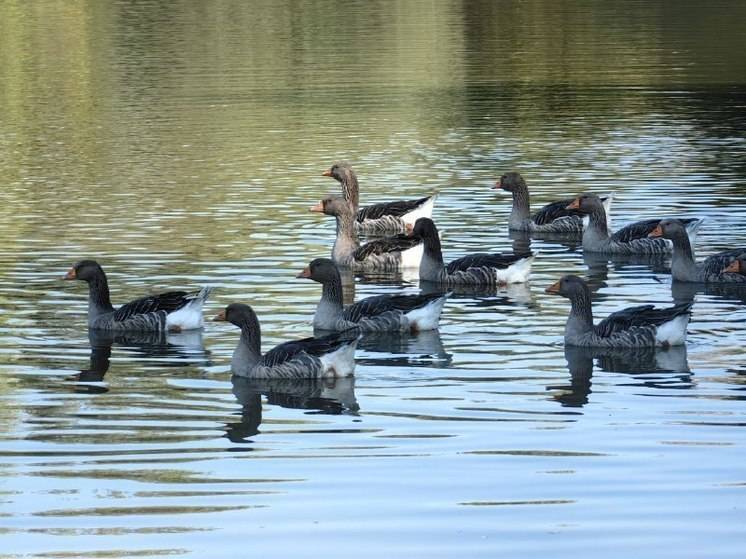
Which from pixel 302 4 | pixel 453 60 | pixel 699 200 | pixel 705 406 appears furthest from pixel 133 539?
pixel 302 4

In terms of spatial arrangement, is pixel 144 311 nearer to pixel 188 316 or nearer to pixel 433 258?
pixel 188 316

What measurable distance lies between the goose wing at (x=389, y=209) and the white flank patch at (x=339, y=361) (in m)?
12.0

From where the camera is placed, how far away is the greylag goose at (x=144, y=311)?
2308 centimetres

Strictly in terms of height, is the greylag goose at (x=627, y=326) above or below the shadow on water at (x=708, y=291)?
above

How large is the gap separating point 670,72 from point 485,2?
5206cm

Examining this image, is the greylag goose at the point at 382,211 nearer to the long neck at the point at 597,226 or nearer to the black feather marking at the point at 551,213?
the black feather marking at the point at 551,213

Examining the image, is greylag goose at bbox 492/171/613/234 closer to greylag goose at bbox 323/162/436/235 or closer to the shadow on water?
greylag goose at bbox 323/162/436/235

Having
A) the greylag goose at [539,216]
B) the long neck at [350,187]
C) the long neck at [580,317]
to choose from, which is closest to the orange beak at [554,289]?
the long neck at [580,317]

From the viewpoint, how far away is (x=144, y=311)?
23266 mm

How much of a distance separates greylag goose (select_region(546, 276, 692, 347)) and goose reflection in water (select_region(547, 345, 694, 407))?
98mm

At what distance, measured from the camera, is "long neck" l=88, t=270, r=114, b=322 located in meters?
23.7

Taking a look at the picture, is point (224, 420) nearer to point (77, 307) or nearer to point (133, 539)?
point (133, 539)

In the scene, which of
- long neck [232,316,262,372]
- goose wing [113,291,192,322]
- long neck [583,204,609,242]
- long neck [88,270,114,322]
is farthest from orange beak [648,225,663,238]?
long neck [232,316,262,372]

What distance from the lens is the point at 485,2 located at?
4555 inches
